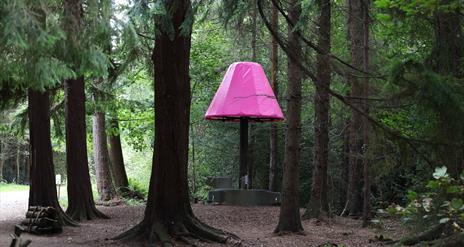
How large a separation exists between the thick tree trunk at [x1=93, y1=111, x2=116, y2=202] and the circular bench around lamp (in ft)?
14.7

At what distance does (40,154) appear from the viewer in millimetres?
12484

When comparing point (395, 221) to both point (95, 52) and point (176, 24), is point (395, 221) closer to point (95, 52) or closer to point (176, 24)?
point (176, 24)

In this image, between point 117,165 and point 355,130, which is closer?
point 355,130

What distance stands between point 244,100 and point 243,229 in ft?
17.1

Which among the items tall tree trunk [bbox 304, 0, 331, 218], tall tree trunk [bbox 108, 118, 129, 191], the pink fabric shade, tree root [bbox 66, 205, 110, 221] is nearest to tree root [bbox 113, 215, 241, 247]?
tall tree trunk [bbox 304, 0, 331, 218]

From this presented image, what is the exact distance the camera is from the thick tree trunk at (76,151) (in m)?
13.9

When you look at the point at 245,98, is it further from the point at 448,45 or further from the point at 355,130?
the point at 448,45

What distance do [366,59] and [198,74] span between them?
9.40 meters

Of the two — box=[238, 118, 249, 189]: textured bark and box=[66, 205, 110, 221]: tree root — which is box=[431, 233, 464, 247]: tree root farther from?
box=[238, 118, 249, 189]: textured bark

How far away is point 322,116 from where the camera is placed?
1291 cm

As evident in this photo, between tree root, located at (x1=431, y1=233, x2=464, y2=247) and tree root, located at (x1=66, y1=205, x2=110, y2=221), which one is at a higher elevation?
tree root, located at (x1=431, y1=233, x2=464, y2=247)

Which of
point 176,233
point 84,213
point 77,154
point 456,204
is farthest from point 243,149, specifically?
point 456,204

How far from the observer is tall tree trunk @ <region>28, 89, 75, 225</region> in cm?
1243

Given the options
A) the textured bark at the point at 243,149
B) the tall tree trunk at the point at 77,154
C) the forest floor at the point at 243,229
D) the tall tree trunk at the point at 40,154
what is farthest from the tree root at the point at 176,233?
the textured bark at the point at 243,149
